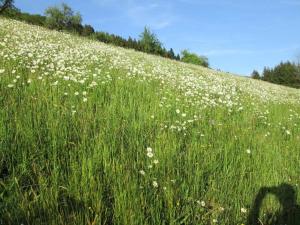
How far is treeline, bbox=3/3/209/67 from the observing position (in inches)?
2430

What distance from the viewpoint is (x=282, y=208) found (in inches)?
165

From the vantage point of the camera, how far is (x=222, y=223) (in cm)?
349

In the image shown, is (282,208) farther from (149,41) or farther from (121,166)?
(149,41)

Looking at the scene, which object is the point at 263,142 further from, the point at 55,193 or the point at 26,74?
the point at 26,74

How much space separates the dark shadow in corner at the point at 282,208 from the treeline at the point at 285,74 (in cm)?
9619

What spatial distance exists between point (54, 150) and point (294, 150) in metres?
4.84

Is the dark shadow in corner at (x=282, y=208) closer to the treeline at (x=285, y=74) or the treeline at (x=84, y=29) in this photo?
the treeline at (x=84, y=29)

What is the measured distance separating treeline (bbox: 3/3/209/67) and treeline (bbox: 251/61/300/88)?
30.0 meters

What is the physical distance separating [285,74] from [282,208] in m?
103

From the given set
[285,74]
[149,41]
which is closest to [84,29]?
[149,41]

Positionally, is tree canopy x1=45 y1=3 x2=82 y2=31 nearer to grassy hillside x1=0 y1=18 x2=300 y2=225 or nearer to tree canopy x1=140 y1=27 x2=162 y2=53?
tree canopy x1=140 y1=27 x2=162 y2=53

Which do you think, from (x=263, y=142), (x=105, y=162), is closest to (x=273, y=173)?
(x=263, y=142)

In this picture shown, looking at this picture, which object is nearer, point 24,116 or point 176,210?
point 176,210

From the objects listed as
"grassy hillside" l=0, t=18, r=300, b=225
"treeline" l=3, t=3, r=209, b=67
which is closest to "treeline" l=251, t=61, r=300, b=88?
"treeline" l=3, t=3, r=209, b=67
